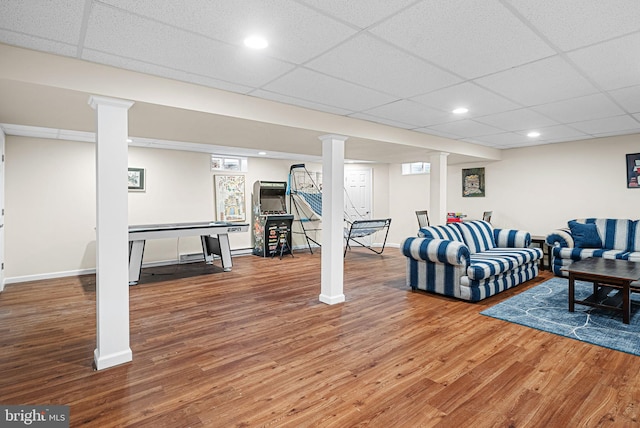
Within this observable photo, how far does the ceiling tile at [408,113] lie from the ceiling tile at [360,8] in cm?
167

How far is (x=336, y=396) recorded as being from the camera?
Result: 7.20 feet

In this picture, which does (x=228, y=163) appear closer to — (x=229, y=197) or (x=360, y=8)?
(x=229, y=197)

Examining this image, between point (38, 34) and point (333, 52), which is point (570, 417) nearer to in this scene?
point (333, 52)

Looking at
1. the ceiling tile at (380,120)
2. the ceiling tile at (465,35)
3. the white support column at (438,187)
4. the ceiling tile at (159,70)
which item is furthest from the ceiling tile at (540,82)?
the white support column at (438,187)

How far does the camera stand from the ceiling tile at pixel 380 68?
221 centimetres

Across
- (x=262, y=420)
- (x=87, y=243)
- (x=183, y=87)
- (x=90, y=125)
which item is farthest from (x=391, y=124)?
(x=87, y=243)

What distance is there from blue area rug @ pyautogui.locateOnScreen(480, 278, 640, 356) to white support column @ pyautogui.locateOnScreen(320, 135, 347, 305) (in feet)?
5.56

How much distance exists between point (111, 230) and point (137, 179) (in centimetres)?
432

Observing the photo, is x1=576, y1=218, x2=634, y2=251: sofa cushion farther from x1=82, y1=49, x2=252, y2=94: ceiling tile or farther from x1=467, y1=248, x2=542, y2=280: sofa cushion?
x1=82, y1=49, x2=252, y2=94: ceiling tile

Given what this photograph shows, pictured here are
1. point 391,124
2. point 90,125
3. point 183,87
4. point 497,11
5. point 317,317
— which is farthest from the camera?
point 391,124

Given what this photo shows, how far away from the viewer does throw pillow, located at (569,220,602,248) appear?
17.2 feet

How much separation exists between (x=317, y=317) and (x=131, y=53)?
2.85 meters

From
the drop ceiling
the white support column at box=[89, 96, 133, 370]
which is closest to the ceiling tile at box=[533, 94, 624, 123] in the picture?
the drop ceiling

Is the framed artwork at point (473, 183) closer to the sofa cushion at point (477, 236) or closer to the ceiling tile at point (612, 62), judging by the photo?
the sofa cushion at point (477, 236)
